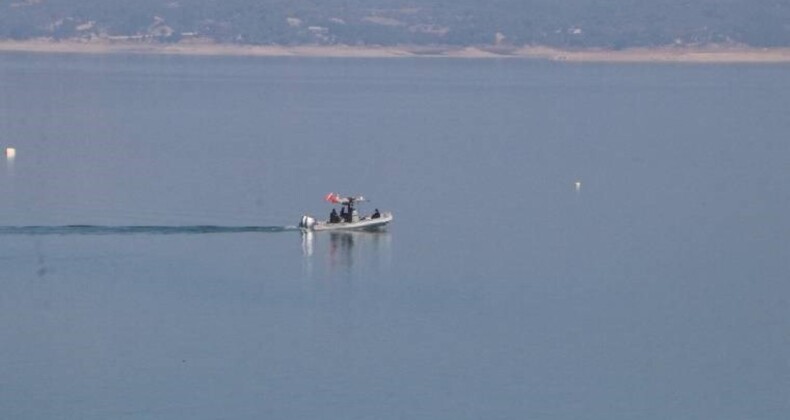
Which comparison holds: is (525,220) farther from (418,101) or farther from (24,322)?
(418,101)

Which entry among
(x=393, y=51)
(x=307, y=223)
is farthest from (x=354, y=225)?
(x=393, y=51)

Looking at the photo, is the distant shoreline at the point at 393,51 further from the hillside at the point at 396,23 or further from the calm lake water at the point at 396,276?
the calm lake water at the point at 396,276

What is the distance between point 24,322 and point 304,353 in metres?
4.38

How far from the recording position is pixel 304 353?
2483cm

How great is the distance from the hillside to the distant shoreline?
2.27 feet

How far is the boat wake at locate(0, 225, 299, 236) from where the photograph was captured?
33.5 meters

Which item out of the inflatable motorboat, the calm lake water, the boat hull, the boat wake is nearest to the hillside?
the calm lake water

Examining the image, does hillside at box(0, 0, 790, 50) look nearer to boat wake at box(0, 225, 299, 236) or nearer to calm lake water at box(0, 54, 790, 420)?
calm lake water at box(0, 54, 790, 420)

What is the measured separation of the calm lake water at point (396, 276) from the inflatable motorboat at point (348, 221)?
1.22 ft

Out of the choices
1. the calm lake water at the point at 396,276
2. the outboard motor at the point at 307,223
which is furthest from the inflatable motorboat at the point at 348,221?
the calm lake water at the point at 396,276

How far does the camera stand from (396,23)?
171750 mm

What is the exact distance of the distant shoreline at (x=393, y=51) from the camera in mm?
160250

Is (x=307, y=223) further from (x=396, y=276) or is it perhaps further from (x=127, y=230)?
(x=396, y=276)

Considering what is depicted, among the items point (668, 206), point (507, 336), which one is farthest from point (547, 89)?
point (507, 336)
